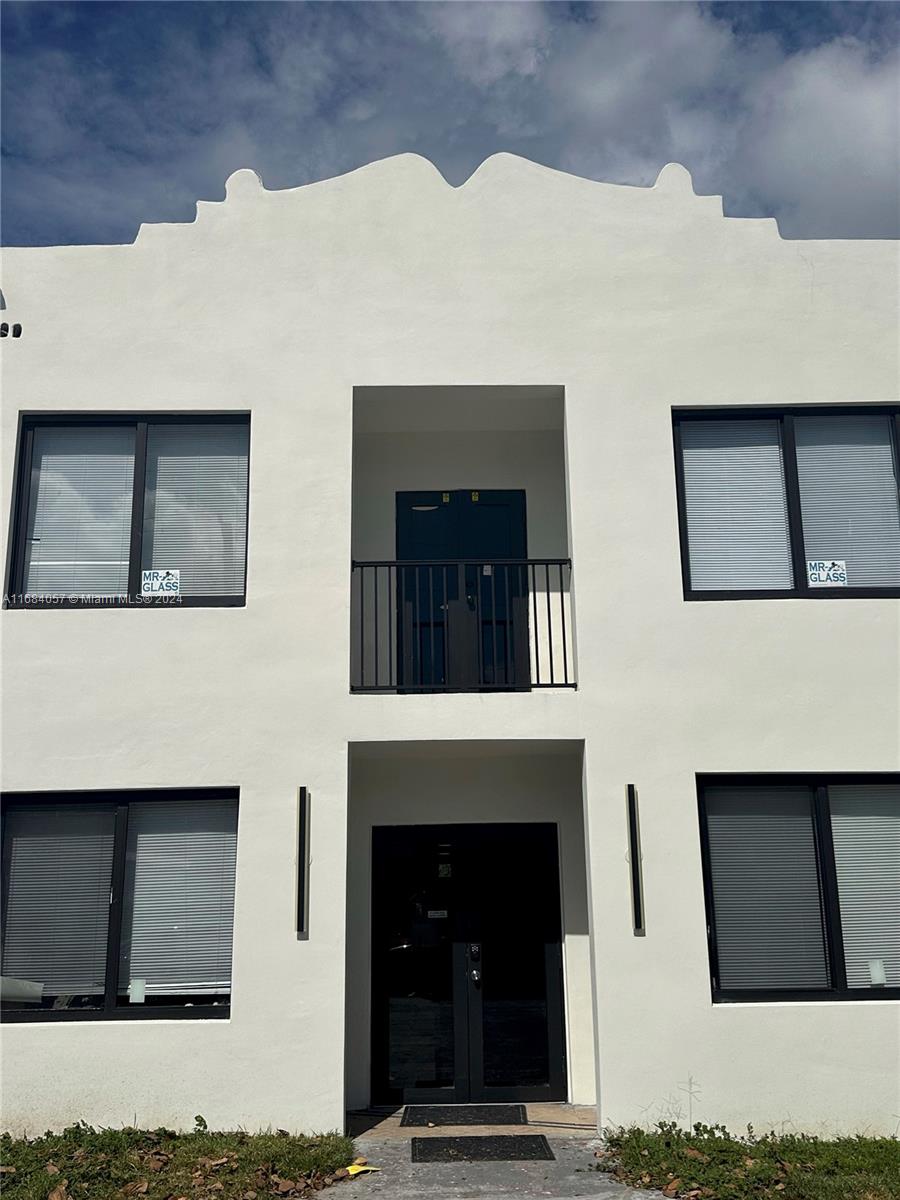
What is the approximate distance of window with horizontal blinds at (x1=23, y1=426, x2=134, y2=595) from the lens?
29.1ft

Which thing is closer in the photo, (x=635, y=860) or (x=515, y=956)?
(x=635, y=860)

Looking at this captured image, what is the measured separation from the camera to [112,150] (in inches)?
367

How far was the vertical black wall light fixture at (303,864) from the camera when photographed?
798cm

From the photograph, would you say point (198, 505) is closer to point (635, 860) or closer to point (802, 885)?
point (635, 860)

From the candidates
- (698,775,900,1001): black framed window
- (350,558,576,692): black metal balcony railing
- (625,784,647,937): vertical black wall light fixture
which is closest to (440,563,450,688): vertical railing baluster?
(350,558,576,692): black metal balcony railing

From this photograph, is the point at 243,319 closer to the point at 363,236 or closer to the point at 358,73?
the point at 363,236

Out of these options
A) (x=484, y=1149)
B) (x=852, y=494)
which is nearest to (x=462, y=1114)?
(x=484, y=1149)

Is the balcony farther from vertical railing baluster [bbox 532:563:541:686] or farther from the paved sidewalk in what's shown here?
the paved sidewalk

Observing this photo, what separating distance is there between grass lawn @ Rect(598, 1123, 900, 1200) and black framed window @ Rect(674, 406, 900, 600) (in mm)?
4141

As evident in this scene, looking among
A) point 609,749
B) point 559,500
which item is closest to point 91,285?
point 559,500

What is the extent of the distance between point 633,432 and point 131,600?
452 centimetres

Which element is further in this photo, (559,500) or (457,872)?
(559,500)

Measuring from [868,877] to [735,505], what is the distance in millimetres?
3246

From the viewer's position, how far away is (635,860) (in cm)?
809
